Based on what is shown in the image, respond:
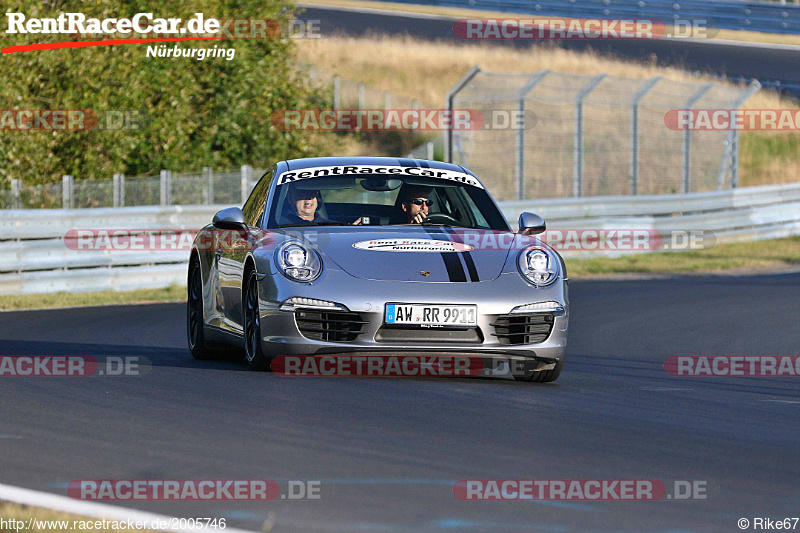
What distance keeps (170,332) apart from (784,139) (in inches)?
986

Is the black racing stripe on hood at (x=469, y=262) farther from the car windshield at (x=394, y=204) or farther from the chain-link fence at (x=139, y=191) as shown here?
the chain-link fence at (x=139, y=191)

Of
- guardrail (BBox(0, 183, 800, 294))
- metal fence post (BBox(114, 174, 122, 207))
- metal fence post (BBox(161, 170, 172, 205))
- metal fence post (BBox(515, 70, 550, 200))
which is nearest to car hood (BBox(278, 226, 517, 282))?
guardrail (BBox(0, 183, 800, 294))

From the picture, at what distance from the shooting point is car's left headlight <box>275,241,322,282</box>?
860cm

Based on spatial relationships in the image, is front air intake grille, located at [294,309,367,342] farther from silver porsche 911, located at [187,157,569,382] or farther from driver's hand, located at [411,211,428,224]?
driver's hand, located at [411,211,428,224]

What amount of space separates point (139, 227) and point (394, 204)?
9.41 meters

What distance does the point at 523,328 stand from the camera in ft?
28.6

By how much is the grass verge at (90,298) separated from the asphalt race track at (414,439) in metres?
5.25

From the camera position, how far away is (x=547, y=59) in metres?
40.1

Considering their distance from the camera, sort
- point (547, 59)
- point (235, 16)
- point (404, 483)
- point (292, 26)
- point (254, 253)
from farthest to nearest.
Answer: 1. point (547, 59)
2. point (292, 26)
3. point (235, 16)
4. point (254, 253)
5. point (404, 483)

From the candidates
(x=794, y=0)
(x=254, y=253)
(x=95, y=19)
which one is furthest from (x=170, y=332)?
(x=794, y=0)

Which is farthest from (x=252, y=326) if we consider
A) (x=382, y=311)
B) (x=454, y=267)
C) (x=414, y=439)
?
(x=414, y=439)

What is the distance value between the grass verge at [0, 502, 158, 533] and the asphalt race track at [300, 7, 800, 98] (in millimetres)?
31472

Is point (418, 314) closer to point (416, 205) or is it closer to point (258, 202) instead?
point (416, 205)

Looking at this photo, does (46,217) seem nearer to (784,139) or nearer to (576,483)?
(576,483)
